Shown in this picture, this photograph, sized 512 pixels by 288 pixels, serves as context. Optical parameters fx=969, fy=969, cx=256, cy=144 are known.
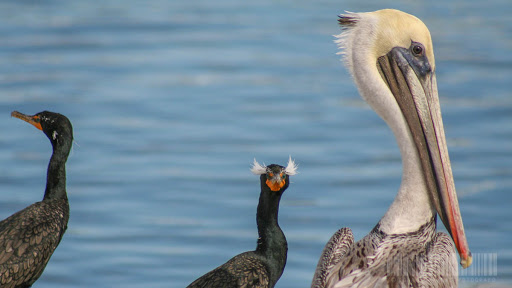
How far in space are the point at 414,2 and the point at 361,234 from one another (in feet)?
27.2

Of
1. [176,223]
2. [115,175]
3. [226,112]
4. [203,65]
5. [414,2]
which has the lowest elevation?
Result: [176,223]

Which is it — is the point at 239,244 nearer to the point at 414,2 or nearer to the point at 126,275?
the point at 126,275

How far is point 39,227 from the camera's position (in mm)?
5559

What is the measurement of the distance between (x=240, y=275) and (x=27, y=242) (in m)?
1.28

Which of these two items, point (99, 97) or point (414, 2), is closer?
point (99, 97)

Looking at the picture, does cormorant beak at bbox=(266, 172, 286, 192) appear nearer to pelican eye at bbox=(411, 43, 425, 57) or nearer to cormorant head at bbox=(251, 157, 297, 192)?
cormorant head at bbox=(251, 157, 297, 192)

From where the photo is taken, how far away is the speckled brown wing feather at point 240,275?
5.00 m

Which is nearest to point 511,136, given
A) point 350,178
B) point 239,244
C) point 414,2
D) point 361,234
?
point 350,178

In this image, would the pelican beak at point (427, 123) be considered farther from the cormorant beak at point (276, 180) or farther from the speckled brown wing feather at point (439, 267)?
the cormorant beak at point (276, 180)

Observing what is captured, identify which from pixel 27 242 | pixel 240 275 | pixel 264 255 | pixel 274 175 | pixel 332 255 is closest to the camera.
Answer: pixel 332 255

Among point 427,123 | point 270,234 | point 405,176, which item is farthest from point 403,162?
point 270,234

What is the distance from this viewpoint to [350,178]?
8.55 meters

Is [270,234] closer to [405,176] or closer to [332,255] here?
[332,255]

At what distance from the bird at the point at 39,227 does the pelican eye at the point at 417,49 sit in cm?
230
